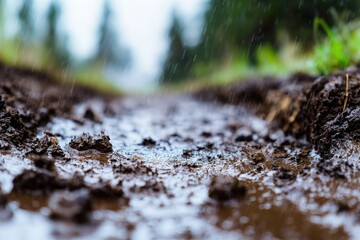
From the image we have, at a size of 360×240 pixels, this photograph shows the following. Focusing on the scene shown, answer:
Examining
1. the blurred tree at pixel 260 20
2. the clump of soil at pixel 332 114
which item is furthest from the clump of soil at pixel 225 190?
the blurred tree at pixel 260 20

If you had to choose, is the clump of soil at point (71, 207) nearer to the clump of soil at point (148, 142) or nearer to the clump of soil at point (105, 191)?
the clump of soil at point (105, 191)

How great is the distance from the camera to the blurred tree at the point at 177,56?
2045cm

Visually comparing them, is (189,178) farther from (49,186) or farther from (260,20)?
(260,20)

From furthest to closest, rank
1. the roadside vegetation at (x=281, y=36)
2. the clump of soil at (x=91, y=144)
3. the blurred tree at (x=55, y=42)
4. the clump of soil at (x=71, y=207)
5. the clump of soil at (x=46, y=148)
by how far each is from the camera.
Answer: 1. the blurred tree at (x=55, y=42)
2. the roadside vegetation at (x=281, y=36)
3. the clump of soil at (x=91, y=144)
4. the clump of soil at (x=46, y=148)
5. the clump of soil at (x=71, y=207)

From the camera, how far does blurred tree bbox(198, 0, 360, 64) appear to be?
5852 millimetres

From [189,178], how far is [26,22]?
20.1 feet

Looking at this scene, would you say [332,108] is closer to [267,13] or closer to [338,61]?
[338,61]

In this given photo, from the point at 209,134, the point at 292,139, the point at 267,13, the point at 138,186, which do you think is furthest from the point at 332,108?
the point at 267,13

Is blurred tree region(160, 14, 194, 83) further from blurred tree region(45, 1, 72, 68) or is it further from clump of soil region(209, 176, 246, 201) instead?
clump of soil region(209, 176, 246, 201)

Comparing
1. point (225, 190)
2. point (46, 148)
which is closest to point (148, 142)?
point (46, 148)

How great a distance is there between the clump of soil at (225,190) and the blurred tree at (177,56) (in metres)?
18.5

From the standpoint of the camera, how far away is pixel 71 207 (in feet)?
3.63

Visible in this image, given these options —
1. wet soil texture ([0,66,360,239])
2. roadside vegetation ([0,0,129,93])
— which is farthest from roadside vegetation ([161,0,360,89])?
roadside vegetation ([0,0,129,93])

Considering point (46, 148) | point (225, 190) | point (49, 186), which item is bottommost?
point (46, 148)
